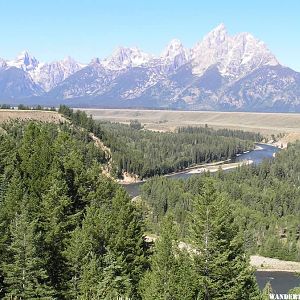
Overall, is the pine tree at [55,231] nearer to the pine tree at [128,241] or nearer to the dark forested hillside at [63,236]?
the dark forested hillside at [63,236]

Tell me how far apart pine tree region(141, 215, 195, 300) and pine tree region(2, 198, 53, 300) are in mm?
6647

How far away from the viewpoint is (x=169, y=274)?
105 feet

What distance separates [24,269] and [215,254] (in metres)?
Answer: 12.4

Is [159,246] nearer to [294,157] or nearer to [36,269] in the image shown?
[36,269]

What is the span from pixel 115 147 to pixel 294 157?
69.8 metres

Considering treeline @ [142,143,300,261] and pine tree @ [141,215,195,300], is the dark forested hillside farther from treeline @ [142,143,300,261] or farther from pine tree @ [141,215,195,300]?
treeline @ [142,143,300,261]

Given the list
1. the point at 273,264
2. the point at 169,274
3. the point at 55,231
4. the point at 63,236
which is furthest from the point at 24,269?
the point at 273,264

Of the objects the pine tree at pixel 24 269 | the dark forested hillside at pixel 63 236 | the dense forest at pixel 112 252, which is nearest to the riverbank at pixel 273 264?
the dark forested hillside at pixel 63 236

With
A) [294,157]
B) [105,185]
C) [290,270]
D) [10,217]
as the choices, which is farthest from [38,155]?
[294,157]

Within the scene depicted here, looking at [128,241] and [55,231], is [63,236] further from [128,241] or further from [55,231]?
[128,241]

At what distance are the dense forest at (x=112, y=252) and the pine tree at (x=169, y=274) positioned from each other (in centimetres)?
6

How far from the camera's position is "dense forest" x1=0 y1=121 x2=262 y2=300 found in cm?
3241

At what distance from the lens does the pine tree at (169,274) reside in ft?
102

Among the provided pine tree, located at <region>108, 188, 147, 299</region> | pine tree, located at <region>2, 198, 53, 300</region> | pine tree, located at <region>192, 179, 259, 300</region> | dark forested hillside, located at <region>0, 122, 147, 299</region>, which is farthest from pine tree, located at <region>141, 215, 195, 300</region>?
pine tree, located at <region>2, 198, 53, 300</region>
